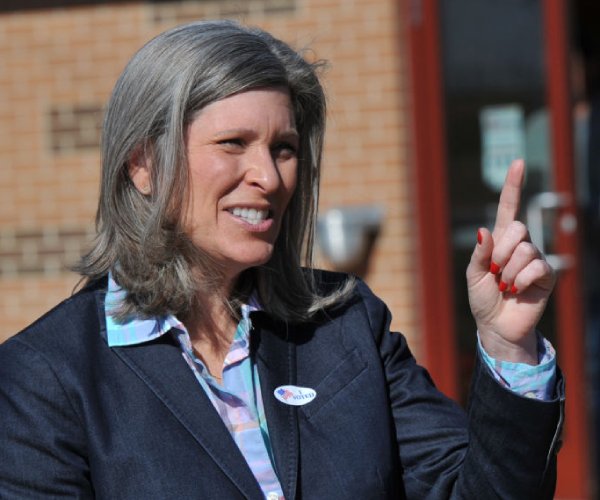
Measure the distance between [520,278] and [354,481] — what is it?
0.51 meters

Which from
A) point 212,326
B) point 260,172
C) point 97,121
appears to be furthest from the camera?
point 97,121

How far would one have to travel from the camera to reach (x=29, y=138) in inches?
227

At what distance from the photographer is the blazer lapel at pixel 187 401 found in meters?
2.15

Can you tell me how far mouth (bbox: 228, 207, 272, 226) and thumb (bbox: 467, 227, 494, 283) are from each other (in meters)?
0.44

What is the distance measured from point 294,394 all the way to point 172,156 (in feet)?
1.75

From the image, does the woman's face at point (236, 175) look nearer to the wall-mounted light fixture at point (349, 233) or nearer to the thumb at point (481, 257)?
the thumb at point (481, 257)

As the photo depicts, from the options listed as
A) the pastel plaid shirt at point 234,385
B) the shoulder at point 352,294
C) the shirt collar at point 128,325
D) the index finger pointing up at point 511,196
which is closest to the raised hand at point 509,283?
the index finger pointing up at point 511,196

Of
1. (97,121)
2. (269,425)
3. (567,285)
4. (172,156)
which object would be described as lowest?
(567,285)

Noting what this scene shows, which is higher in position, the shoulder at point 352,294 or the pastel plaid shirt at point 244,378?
the shoulder at point 352,294

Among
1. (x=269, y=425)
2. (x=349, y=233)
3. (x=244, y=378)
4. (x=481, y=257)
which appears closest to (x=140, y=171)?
(x=244, y=378)

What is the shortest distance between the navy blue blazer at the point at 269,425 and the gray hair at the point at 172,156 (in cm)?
9

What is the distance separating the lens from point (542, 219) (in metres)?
5.32

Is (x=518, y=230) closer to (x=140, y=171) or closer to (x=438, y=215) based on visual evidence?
(x=140, y=171)

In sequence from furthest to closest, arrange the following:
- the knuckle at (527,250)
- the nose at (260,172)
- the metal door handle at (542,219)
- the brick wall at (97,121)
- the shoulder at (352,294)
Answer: the brick wall at (97,121), the metal door handle at (542,219), the shoulder at (352,294), the nose at (260,172), the knuckle at (527,250)
